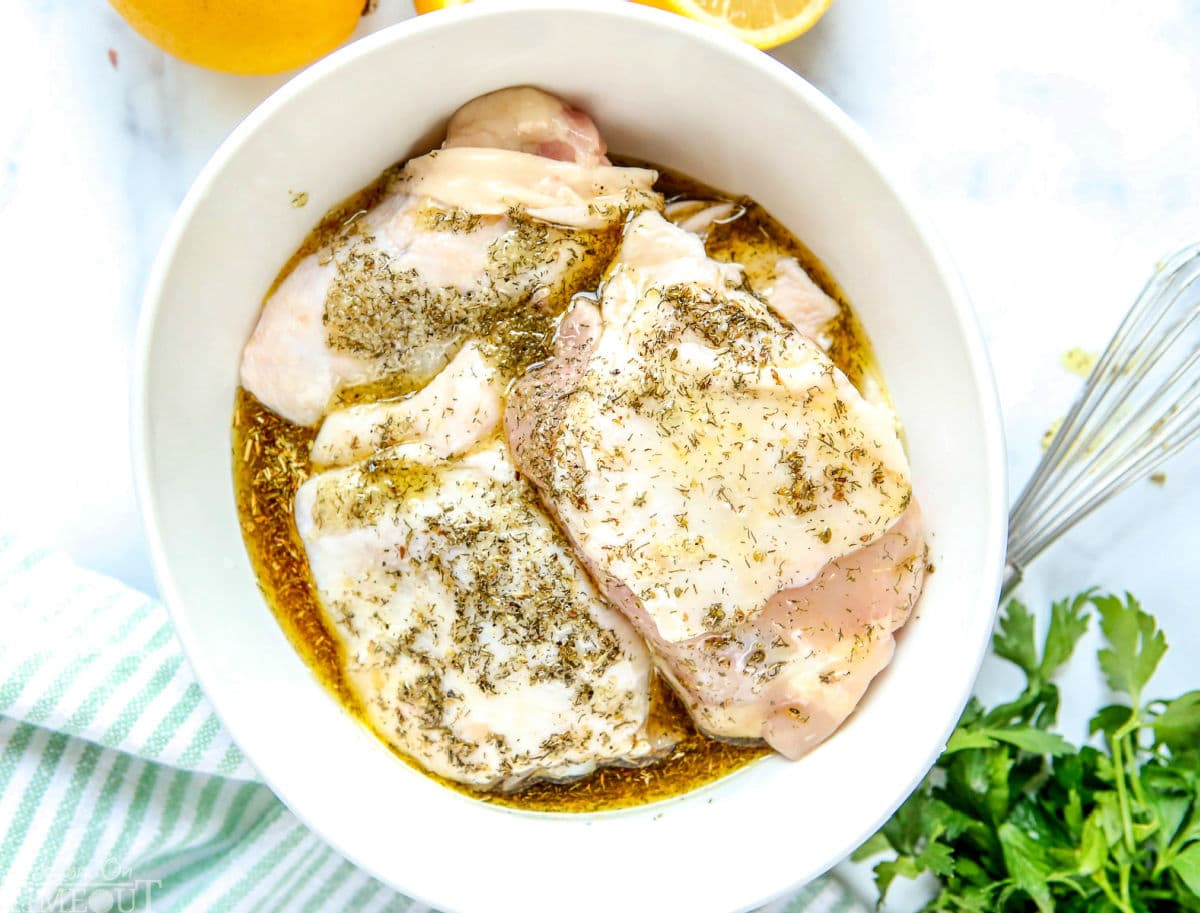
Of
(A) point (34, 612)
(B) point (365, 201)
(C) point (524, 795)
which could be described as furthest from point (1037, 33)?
(A) point (34, 612)

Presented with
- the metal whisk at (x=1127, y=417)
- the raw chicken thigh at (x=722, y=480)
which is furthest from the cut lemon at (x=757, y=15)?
the metal whisk at (x=1127, y=417)

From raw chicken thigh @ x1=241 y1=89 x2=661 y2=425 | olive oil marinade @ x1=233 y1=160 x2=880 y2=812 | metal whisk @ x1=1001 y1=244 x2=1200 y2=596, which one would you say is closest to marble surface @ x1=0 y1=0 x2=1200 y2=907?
metal whisk @ x1=1001 y1=244 x2=1200 y2=596

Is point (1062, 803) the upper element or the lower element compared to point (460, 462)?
lower

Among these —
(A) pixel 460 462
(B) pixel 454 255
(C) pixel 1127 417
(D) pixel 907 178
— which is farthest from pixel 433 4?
(C) pixel 1127 417

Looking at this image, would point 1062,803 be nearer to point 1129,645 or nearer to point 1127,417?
point 1129,645

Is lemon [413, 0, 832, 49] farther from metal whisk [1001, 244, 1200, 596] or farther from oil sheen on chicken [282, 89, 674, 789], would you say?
metal whisk [1001, 244, 1200, 596]
